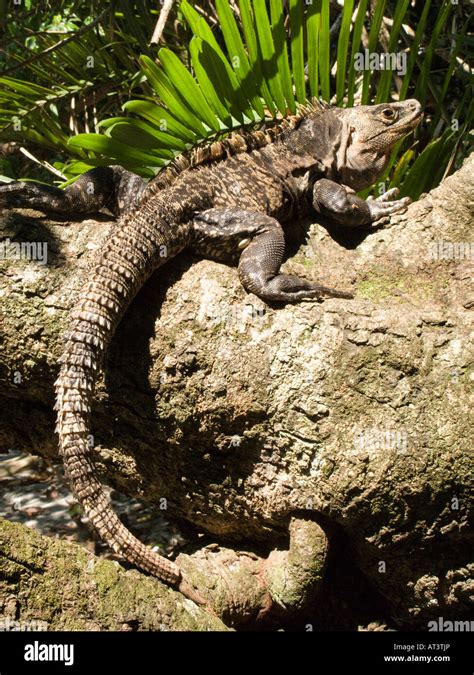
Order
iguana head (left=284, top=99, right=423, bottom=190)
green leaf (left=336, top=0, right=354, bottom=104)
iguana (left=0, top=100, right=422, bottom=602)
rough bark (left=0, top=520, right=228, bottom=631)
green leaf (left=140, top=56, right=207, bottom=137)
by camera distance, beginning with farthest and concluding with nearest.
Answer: iguana head (left=284, top=99, right=423, bottom=190) → green leaf (left=336, top=0, right=354, bottom=104) → green leaf (left=140, top=56, right=207, bottom=137) → iguana (left=0, top=100, right=422, bottom=602) → rough bark (left=0, top=520, right=228, bottom=631)

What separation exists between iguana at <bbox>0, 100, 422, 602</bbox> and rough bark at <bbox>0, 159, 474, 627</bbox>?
0.46ft

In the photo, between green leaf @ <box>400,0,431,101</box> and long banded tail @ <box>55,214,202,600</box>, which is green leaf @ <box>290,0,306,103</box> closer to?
green leaf @ <box>400,0,431,101</box>

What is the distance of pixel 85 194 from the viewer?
4023 millimetres

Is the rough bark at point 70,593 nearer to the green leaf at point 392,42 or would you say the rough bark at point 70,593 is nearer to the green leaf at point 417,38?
the green leaf at point 392,42

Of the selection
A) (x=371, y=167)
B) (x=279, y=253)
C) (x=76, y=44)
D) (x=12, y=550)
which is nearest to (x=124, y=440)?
(x=12, y=550)

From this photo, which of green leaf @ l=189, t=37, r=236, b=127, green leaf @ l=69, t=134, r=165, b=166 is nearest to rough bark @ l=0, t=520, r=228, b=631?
green leaf @ l=69, t=134, r=165, b=166

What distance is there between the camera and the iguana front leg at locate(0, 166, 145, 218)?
3906mm

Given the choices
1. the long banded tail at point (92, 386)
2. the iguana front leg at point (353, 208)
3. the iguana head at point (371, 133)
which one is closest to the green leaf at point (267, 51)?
→ the iguana head at point (371, 133)

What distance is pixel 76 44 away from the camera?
5777 mm

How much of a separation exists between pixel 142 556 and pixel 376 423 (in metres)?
1.27

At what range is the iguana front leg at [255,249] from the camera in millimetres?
3598

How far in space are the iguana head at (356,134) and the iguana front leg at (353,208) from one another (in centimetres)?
49

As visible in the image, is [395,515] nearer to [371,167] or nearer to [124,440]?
[124,440]

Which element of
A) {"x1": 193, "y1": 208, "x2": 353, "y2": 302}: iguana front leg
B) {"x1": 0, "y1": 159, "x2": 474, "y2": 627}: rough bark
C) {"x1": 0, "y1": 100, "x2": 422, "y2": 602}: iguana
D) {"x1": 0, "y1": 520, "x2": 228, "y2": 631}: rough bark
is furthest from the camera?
{"x1": 193, "y1": 208, "x2": 353, "y2": 302}: iguana front leg
